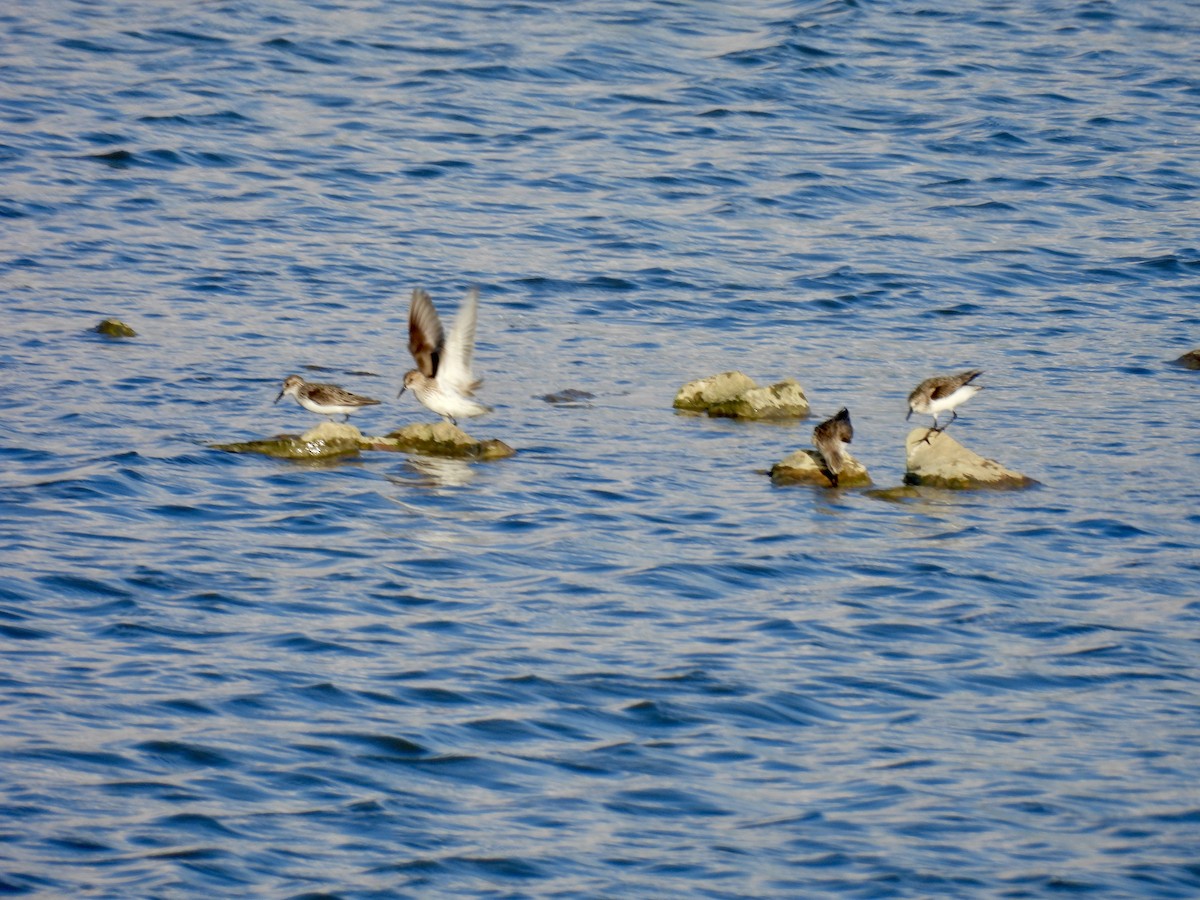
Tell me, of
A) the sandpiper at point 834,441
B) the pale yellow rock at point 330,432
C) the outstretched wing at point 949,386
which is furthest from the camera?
the pale yellow rock at point 330,432

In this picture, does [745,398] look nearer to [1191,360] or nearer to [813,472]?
[813,472]

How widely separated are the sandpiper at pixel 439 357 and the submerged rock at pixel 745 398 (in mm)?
2139

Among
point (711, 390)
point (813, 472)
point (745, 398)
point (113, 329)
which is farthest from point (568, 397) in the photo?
point (113, 329)

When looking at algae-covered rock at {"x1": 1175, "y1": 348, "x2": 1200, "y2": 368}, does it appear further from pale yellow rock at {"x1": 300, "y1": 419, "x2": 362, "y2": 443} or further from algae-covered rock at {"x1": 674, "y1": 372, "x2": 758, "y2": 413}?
pale yellow rock at {"x1": 300, "y1": 419, "x2": 362, "y2": 443}

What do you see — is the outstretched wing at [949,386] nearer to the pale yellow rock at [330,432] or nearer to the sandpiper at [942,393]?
the sandpiper at [942,393]

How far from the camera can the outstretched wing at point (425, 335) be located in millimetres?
14484

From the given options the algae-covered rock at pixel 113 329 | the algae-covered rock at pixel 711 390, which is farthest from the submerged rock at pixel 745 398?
the algae-covered rock at pixel 113 329

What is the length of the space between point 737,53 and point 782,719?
75.6ft

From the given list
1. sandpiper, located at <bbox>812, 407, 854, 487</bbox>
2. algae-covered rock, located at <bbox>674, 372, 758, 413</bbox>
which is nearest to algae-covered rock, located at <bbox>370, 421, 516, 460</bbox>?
algae-covered rock, located at <bbox>674, 372, 758, 413</bbox>

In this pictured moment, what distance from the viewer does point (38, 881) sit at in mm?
7547

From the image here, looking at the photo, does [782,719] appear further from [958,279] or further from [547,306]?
[958,279]

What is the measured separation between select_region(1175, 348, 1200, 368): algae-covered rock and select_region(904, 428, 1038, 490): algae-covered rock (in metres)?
4.66

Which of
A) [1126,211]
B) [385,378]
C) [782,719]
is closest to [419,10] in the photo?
[1126,211]

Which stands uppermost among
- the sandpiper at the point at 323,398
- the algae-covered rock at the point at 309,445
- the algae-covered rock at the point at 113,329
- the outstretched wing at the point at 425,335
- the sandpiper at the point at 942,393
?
the outstretched wing at the point at 425,335
